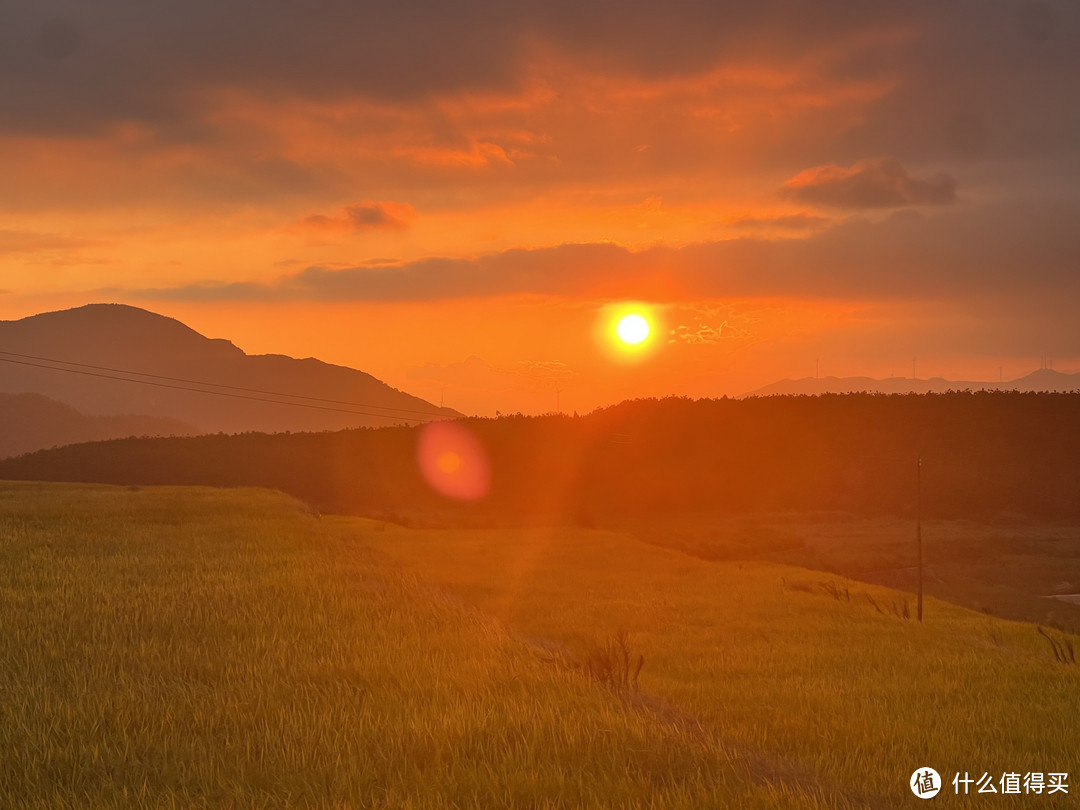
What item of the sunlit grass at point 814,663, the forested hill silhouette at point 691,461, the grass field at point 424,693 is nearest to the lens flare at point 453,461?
the forested hill silhouette at point 691,461

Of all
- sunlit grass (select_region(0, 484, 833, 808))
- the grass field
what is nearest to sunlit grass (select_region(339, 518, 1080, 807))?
the grass field

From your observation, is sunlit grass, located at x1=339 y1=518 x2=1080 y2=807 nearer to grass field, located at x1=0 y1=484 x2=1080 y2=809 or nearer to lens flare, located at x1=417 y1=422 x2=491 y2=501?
grass field, located at x1=0 y1=484 x2=1080 y2=809

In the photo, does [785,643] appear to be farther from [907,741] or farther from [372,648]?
[372,648]

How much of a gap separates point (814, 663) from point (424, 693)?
1309 cm

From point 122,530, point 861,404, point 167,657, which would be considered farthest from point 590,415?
point 167,657

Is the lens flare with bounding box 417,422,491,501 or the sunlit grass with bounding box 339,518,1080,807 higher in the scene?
the lens flare with bounding box 417,422,491,501

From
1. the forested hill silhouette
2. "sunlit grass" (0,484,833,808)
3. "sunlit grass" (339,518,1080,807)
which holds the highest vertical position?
the forested hill silhouette

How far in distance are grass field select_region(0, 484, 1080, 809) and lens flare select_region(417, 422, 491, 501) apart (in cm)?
6430

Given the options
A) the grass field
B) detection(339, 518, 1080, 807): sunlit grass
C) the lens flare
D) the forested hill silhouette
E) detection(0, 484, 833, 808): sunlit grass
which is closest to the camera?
detection(0, 484, 833, 808): sunlit grass

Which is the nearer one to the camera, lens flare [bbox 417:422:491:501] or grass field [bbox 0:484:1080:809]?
grass field [bbox 0:484:1080:809]

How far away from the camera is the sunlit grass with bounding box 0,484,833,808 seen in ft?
27.2

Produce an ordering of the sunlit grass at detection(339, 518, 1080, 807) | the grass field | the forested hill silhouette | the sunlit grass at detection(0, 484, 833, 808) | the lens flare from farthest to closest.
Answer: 1. the lens flare
2. the forested hill silhouette
3. the sunlit grass at detection(339, 518, 1080, 807)
4. the grass field
5. the sunlit grass at detection(0, 484, 833, 808)

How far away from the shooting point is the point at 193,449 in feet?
291

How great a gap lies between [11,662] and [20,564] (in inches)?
382
